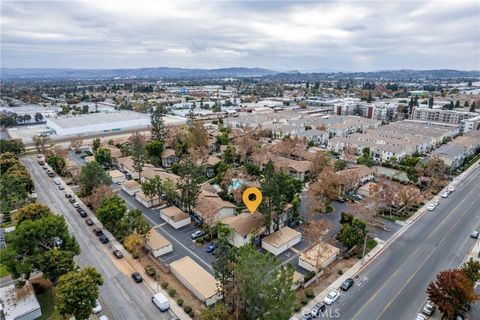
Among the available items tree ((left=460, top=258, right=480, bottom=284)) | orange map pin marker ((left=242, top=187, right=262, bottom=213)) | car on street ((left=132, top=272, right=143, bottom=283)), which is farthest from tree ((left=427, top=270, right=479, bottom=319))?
car on street ((left=132, top=272, right=143, bottom=283))

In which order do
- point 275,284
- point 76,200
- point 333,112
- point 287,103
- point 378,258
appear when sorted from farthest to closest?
point 287,103, point 333,112, point 76,200, point 378,258, point 275,284

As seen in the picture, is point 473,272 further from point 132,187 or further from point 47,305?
point 132,187

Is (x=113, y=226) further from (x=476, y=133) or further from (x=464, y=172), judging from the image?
(x=476, y=133)

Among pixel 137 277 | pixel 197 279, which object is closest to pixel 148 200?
pixel 137 277

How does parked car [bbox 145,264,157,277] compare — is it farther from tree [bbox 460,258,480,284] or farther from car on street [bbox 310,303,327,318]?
tree [bbox 460,258,480,284]

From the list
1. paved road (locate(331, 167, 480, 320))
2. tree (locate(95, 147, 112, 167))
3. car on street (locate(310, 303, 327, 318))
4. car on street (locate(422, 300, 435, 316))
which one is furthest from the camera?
tree (locate(95, 147, 112, 167))

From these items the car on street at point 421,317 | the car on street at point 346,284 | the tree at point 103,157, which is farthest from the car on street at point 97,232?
the car on street at point 421,317

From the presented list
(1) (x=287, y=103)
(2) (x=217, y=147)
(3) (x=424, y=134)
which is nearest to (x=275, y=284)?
(2) (x=217, y=147)
